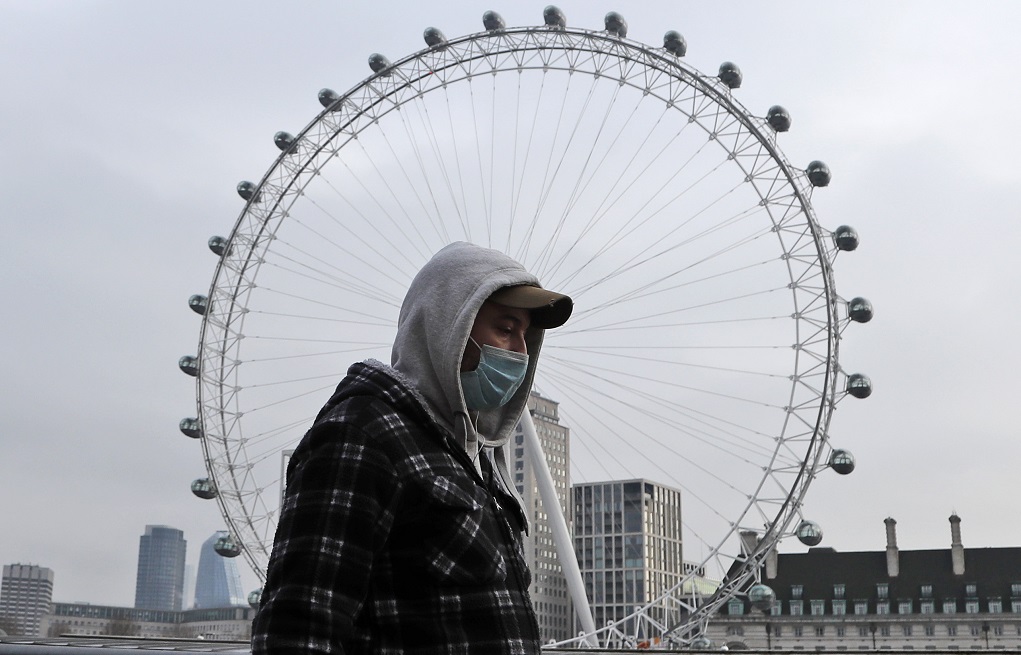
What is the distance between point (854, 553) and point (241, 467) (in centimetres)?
6145

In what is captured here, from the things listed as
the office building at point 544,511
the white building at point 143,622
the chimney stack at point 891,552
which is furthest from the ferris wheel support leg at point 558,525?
the white building at point 143,622

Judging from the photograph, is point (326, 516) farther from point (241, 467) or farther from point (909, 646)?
point (909, 646)

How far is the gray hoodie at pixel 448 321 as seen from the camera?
2652 millimetres

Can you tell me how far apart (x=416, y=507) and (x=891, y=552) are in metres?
82.4

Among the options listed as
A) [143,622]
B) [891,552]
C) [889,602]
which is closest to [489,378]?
[889,602]

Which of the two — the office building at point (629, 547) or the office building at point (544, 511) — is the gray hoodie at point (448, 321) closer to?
the office building at point (544, 511)

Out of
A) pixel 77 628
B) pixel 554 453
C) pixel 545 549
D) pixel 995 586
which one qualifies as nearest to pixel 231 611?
pixel 77 628

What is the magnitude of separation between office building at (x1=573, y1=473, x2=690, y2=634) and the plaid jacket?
236ft

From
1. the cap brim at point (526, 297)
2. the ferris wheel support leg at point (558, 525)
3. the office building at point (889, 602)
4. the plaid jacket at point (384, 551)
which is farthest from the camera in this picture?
the office building at point (889, 602)

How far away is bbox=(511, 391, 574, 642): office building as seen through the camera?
3466cm

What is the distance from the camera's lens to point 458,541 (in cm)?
240

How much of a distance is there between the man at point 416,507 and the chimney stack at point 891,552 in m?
81.6

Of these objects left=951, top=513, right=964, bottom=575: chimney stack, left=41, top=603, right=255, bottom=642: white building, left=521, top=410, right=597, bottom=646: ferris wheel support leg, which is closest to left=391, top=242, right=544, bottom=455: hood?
left=521, top=410, right=597, bottom=646: ferris wheel support leg

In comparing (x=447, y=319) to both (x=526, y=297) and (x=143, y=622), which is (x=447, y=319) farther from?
(x=143, y=622)
